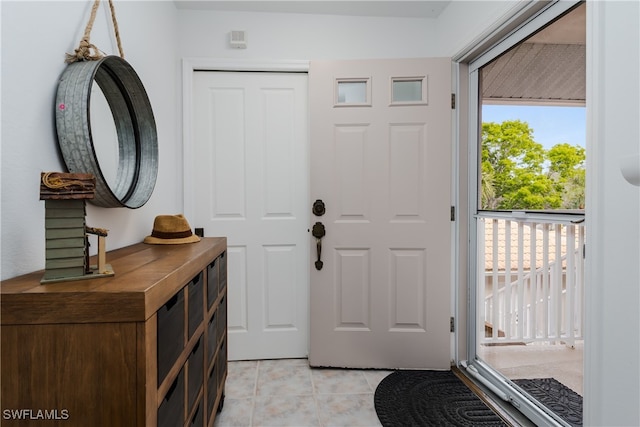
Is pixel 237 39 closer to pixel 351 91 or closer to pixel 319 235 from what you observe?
pixel 351 91

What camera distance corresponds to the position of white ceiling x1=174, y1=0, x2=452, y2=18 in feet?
7.86

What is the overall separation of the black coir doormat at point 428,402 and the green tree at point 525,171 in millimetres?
1122

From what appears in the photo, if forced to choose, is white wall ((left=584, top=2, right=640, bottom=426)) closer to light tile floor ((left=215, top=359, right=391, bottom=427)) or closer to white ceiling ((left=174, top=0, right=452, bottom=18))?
light tile floor ((left=215, top=359, right=391, bottom=427))

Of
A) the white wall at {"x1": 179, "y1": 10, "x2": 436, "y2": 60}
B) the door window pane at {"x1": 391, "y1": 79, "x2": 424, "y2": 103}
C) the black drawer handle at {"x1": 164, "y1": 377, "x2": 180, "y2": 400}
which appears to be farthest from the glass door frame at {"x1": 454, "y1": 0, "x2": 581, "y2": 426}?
the black drawer handle at {"x1": 164, "y1": 377, "x2": 180, "y2": 400}

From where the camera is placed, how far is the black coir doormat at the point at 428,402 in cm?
185

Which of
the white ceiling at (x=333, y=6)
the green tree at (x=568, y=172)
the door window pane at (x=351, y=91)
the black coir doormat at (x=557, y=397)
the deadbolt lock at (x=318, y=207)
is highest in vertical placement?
the white ceiling at (x=333, y=6)

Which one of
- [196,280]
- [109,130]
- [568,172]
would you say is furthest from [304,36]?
[196,280]

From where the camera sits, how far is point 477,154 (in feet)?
7.82

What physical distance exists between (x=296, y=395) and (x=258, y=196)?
1307 mm

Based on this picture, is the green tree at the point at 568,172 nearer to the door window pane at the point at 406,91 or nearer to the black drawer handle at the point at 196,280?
the door window pane at the point at 406,91

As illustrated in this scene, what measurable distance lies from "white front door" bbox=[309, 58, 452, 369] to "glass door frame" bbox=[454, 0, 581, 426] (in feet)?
0.51

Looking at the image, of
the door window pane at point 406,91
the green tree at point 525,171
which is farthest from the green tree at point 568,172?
the door window pane at point 406,91

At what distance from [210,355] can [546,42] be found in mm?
2167

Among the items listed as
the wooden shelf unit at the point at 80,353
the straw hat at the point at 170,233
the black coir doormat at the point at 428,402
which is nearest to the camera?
the wooden shelf unit at the point at 80,353
